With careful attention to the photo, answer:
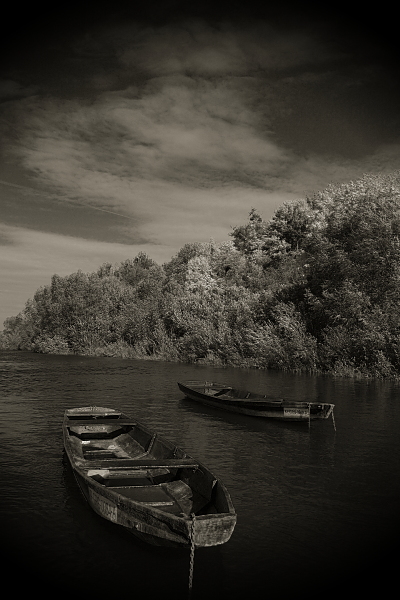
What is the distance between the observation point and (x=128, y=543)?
26.7 feet

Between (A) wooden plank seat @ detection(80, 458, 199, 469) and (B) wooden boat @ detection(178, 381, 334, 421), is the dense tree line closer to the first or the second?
(B) wooden boat @ detection(178, 381, 334, 421)

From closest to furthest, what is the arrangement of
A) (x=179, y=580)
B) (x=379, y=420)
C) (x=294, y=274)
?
(x=179, y=580) < (x=379, y=420) < (x=294, y=274)

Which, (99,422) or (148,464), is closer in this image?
(148,464)

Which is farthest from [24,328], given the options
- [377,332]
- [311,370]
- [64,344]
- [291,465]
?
[291,465]

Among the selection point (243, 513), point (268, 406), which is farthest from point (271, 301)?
point (243, 513)

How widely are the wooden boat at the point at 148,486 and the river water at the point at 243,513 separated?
0.59m

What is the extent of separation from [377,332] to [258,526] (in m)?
24.0

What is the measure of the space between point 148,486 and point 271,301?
32.9 meters

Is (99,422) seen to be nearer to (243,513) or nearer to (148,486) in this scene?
(148,486)

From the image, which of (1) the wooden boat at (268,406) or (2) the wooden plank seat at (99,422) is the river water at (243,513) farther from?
(2) the wooden plank seat at (99,422)

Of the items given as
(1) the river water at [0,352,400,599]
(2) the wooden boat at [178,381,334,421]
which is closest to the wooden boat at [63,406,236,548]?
(1) the river water at [0,352,400,599]

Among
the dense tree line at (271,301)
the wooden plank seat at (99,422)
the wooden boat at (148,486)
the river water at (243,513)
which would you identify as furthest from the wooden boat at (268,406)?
the dense tree line at (271,301)

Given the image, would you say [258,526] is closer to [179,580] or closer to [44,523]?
[179,580]

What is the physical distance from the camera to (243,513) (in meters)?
9.47
